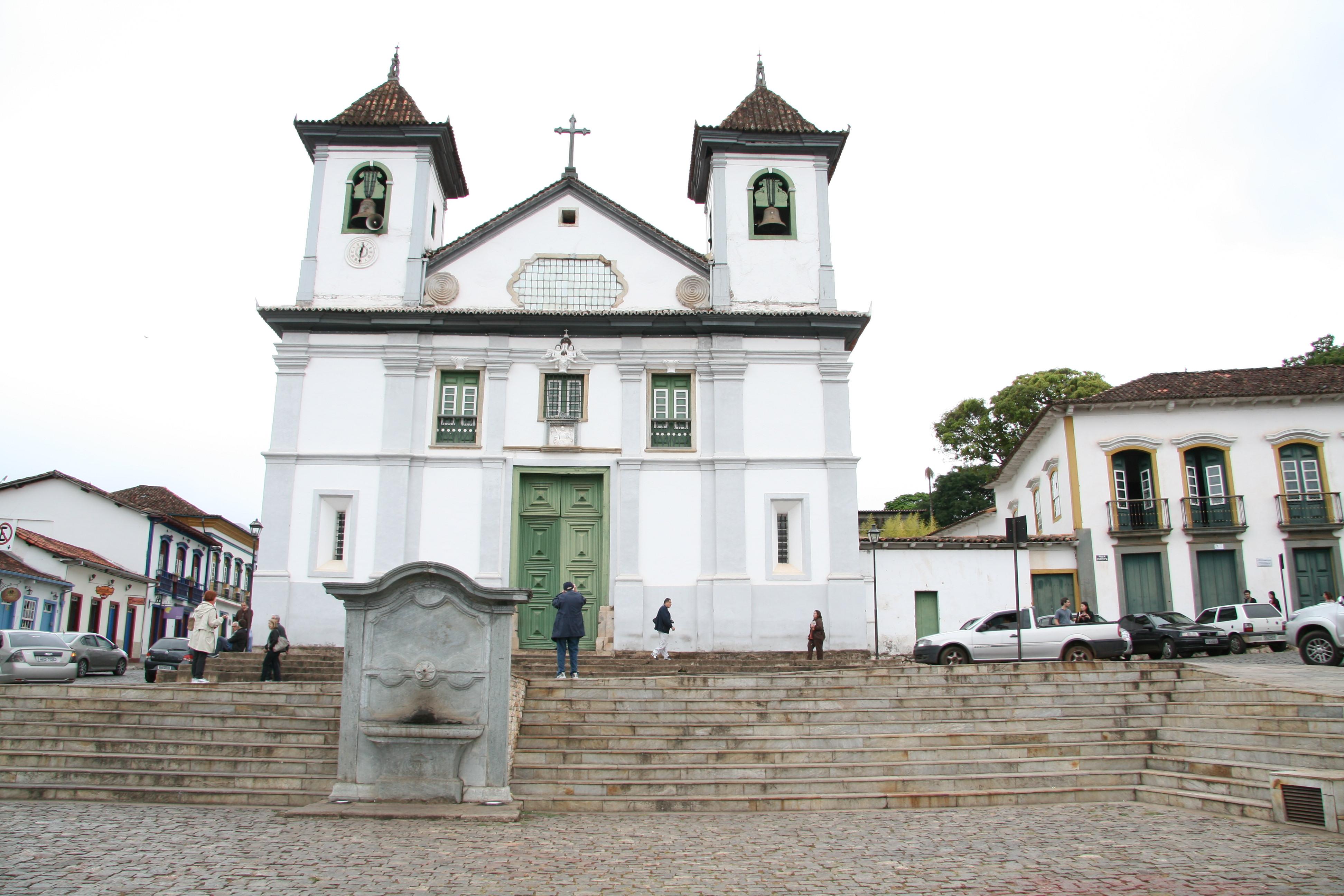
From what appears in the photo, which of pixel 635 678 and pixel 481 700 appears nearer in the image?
pixel 481 700

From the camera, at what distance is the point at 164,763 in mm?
9961

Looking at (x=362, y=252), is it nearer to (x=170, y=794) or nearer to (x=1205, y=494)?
(x=170, y=794)

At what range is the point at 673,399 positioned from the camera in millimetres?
18844

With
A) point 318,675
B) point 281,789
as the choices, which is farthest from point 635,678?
point 318,675

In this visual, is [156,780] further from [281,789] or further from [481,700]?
[481,700]

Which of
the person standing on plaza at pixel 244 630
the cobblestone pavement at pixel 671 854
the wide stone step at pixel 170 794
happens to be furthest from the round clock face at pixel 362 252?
the cobblestone pavement at pixel 671 854

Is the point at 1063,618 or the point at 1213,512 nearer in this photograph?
the point at 1063,618

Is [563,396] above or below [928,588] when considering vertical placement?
above

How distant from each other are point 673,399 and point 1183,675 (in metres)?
9.95

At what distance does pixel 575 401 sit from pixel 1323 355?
105 ft

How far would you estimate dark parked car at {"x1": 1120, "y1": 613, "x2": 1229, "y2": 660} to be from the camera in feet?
64.0

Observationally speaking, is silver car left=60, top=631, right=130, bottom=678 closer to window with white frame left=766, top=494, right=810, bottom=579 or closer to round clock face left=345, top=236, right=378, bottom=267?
round clock face left=345, top=236, right=378, bottom=267

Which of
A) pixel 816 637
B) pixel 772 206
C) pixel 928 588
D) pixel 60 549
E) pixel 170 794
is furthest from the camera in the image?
pixel 60 549

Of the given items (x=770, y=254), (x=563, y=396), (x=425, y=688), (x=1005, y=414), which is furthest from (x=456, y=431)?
(x=1005, y=414)
